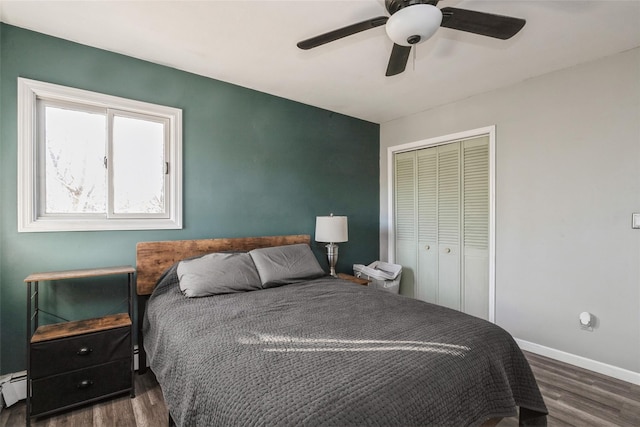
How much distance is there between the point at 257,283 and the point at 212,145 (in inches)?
52.5

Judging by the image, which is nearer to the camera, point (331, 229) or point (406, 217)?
point (331, 229)

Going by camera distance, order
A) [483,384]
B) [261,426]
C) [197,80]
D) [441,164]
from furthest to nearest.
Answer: [441,164] < [197,80] < [483,384] < [261,426]

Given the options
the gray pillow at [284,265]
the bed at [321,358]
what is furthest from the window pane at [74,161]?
the gray pillow at [284,265]

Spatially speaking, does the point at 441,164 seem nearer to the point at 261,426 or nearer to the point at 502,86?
the point at 502,86


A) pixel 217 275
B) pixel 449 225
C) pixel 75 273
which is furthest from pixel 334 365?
pixel 449 225

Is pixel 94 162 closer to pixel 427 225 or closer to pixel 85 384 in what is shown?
pixel 85 384

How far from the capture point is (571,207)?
2516 millimetres

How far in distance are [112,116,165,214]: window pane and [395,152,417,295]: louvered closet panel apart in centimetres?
274

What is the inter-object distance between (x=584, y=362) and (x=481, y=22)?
270 cm

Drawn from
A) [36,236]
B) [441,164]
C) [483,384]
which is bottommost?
[483,384]

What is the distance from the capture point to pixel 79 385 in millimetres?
1858

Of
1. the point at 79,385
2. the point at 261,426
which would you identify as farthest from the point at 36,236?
the point at 261,426

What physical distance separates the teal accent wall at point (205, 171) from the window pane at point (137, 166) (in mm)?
208

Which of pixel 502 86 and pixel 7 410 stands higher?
pixel 502 86
